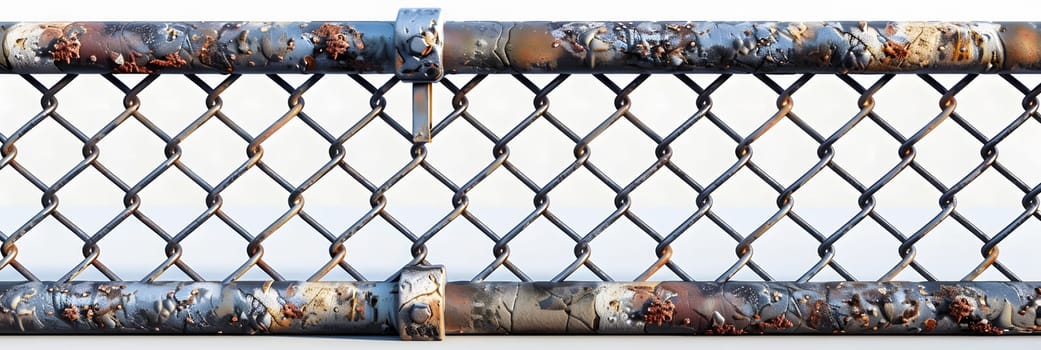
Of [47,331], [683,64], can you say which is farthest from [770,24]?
[47,331]

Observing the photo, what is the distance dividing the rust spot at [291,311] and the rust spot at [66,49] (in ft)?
1.00

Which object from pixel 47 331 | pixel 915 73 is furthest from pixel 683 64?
pixel 47 331

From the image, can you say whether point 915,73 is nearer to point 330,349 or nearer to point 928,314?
point 928,314

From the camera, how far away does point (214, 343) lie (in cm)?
118

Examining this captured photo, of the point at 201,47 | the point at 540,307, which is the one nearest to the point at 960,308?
the point at 540,307

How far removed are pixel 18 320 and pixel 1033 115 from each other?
3.30 feet

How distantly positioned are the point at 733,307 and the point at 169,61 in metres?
0.58

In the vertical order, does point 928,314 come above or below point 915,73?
below

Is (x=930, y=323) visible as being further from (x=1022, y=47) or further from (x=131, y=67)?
(x=131, y=67)

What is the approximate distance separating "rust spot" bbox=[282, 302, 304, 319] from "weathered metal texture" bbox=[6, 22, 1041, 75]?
224 millimetres

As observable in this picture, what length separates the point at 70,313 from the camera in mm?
1185

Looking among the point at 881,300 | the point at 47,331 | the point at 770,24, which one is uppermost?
the point at 770,24

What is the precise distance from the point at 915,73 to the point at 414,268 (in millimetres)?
506

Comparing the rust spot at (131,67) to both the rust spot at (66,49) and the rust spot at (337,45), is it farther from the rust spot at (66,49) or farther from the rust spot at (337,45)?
the rust spot at (337,45)
